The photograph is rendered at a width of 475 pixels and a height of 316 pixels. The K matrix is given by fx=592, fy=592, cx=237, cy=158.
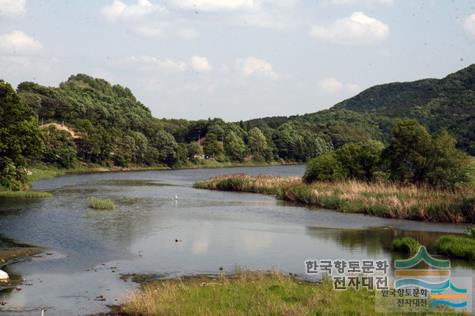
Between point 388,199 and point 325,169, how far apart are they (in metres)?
14.0

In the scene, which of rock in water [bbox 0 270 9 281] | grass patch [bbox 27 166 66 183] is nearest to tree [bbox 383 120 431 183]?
rock in water [bbox 0 270 9 281]

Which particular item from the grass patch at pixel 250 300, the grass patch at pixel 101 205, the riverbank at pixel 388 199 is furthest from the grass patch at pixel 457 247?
the grass patch at pixel 101 205

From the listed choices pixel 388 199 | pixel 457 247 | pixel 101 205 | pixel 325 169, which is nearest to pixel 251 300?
pixel 457 247

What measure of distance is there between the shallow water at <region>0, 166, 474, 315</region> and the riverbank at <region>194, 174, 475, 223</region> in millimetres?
1818

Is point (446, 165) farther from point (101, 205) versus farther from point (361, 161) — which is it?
point (101, 205)

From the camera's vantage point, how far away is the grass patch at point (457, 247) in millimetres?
29809

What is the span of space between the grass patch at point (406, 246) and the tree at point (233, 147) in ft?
447

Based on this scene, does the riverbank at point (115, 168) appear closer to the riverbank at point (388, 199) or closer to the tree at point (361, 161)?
the riverbank at point (388, 199)

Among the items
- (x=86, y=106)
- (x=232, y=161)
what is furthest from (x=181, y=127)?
(x=86, y=106)

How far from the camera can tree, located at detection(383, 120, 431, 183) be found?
56219 millimetres

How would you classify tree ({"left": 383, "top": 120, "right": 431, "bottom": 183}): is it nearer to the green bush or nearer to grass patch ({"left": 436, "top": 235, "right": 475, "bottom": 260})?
the green bush

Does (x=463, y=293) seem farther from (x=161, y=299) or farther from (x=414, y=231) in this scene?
(x=414, y=231)

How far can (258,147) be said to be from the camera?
177 meters

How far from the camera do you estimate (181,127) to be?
191000 millimetres
